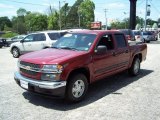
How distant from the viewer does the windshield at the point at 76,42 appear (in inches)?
276

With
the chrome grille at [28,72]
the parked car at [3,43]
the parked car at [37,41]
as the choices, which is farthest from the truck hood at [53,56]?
the parked car at [3,43]

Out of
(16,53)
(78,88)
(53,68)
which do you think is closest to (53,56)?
(53,68)

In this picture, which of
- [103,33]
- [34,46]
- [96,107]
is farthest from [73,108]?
[34,46]

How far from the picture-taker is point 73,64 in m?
6.11

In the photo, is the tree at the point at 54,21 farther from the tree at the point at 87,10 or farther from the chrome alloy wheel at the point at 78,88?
the chrome alloy wheel at the point at 78,88

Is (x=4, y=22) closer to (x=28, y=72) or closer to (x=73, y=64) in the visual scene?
(x=28, y=72)

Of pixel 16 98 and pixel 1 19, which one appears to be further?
pixel 1 19

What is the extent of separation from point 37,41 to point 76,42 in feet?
29.0

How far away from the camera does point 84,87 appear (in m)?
6.54

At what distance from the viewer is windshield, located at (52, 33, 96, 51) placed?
23.0ft

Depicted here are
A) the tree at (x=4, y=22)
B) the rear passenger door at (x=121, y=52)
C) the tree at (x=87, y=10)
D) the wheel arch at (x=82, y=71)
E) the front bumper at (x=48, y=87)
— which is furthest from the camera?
the tree at (x=4, y=22)

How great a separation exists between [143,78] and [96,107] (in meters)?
3.75

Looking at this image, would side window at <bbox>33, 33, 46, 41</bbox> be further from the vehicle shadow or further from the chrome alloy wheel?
the chrome alloy wheel

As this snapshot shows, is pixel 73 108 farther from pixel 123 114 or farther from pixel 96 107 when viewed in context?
pixel 123 114
